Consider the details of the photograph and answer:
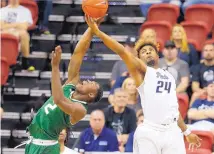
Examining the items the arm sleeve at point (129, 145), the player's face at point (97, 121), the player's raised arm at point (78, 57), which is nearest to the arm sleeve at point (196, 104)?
the arm sleeve at point (129, 145)

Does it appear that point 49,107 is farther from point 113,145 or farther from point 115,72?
point 115,72

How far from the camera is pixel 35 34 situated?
49.9 feet

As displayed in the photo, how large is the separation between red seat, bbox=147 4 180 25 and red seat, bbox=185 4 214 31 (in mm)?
196

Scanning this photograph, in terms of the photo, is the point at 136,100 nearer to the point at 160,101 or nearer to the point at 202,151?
the point at 202,151

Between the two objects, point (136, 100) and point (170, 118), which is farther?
point (136, 100)

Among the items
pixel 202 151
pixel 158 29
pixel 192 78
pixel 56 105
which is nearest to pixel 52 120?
pixel 56 105

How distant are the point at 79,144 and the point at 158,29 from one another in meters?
3.14

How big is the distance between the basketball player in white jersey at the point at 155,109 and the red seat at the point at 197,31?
463 cm

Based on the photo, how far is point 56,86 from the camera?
857cm

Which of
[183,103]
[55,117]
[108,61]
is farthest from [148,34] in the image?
[55,117]

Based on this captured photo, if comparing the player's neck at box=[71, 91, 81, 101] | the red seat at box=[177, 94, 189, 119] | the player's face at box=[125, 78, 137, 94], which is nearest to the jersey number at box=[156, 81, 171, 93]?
the player's neck at box=[71, 91, 81, 101]

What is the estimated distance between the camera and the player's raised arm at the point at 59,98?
27.6 ft

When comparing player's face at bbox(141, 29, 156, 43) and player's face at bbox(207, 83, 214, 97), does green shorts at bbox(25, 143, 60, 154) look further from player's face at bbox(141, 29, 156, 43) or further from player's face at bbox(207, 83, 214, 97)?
player's face at bbox(141, 29, 156, 43)

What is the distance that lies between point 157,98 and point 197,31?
489 cm
